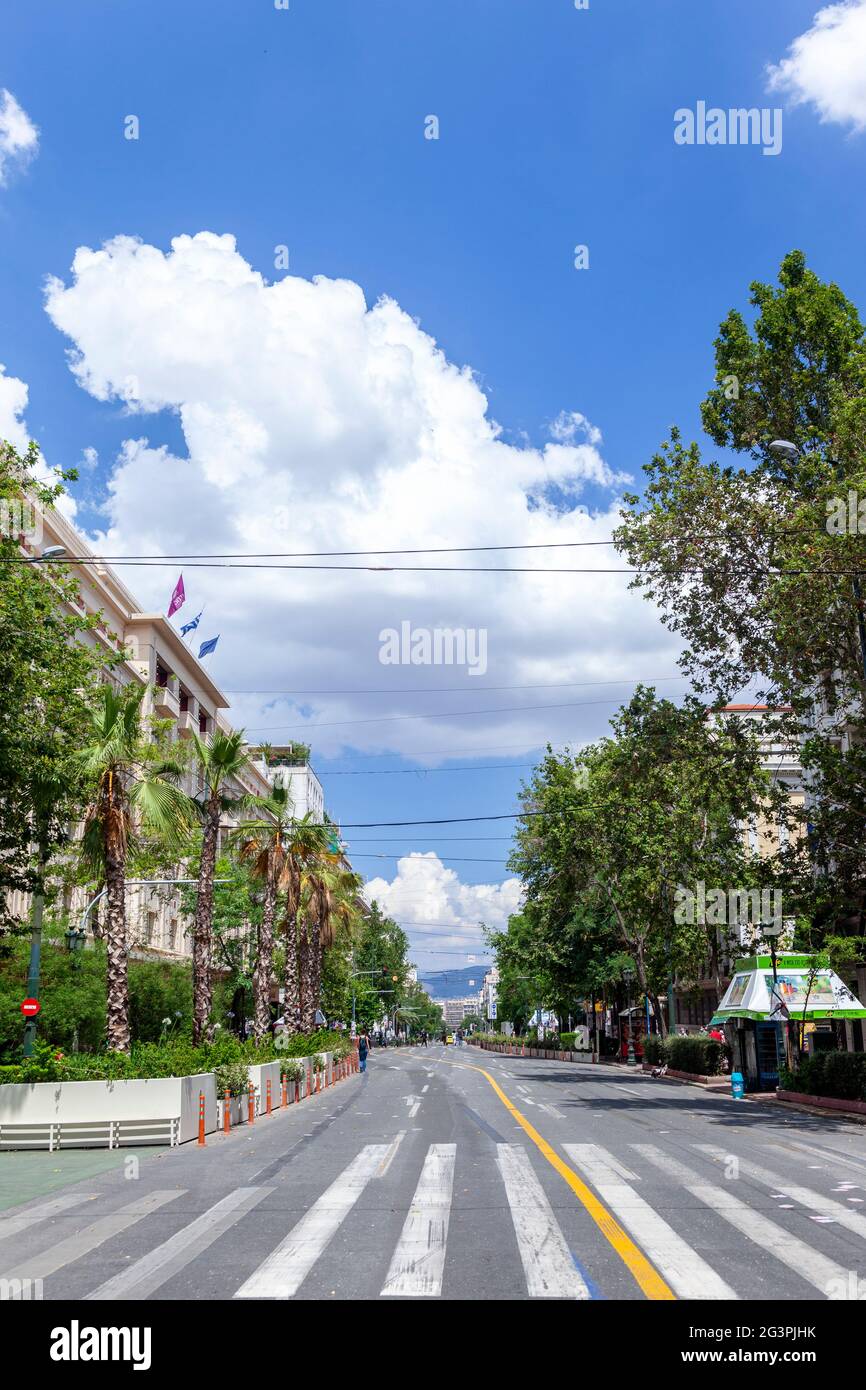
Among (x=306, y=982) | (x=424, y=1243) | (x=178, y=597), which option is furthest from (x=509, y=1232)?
(x=178, y=597)

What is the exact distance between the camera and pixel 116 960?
899 inches

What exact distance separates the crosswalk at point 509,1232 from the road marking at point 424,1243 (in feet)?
0.07

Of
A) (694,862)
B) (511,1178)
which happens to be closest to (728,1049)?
(694,862)

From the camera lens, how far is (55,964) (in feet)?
128

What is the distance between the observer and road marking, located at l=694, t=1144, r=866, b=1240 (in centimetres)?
1111

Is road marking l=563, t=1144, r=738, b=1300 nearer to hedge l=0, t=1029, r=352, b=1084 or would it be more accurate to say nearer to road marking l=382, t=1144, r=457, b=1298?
road marking l=382, t=1144, r=457, b=1298

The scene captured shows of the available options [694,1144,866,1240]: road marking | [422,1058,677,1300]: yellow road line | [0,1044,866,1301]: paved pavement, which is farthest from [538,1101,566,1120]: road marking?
[694,1144,866,1240]: road marking

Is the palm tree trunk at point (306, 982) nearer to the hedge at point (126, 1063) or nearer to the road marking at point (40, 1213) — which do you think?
the hedge at point (126, 1063)

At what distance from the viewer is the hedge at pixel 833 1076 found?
87.6 ft
